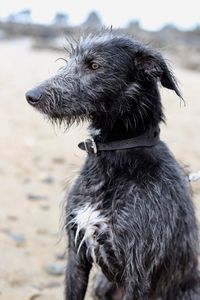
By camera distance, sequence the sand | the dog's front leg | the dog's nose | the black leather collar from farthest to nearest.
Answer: the sand, the dog's front leg, the black leather collar, the dog's nose

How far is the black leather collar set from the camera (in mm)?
3703

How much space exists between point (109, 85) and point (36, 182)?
4071mm

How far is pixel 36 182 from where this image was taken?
24.8 ft

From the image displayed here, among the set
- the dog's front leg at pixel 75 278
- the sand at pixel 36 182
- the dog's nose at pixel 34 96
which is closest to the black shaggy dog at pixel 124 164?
the dog's nose at pixel 34 96

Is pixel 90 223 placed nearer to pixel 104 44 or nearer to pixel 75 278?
pixel 75 278

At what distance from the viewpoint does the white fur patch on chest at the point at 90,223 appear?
148 inches

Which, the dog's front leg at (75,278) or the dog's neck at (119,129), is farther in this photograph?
the dog's front leg at (75,278)

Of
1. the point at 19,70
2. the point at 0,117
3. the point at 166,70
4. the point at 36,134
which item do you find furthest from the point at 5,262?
the point at 19,70

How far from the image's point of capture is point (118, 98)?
144 inches

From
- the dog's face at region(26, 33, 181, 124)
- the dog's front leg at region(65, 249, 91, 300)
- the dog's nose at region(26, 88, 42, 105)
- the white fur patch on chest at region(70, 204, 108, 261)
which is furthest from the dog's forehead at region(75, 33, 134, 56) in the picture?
Result: the dog's front leg at region(65, 249, 91, 300)

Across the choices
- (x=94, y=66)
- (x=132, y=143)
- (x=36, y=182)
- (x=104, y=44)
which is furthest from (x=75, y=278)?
(x=36, y=182)

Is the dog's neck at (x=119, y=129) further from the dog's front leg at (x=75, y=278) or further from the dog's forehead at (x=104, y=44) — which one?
the dog's front leg at (x=75, y=278)

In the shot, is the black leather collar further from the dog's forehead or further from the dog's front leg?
the dog's front leg

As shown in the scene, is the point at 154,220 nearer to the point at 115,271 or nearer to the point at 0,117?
the point at 115,271
